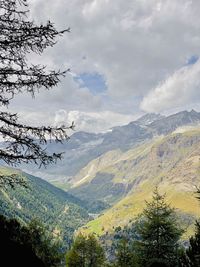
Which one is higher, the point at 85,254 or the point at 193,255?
the point at 193,255

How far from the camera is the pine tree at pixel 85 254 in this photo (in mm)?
52125

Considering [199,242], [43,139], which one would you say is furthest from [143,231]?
[43,139]

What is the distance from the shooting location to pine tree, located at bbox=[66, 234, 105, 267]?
5212 cm

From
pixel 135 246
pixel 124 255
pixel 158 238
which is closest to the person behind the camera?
pixel 158 238

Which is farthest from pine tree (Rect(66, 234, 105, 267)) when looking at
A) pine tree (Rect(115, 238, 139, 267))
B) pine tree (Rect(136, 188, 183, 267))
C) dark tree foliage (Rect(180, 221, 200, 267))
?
dark tree foliage (Rect(180, 221, 200, 267))

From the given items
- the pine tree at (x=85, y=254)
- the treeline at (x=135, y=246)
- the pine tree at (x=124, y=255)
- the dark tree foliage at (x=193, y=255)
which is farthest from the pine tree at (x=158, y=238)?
the pine tree at (x=85, y=254)

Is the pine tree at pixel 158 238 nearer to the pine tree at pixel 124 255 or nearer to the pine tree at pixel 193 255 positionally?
the pine tree at pixel 124 255

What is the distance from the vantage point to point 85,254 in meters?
52.9

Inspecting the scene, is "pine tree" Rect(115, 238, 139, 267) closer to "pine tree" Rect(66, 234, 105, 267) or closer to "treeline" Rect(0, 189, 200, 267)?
"treeline" Rect(0, 189, 200, 267)

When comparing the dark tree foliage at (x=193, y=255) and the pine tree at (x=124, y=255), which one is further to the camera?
the pine tree at (x=124, y=255)

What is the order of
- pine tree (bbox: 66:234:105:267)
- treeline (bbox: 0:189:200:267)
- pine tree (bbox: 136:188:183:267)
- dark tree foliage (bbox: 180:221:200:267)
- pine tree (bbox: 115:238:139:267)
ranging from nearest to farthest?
treeline (bbox: 0:189:200:267) → dark tree foliage (bbox: 180:221:200:267) → pine tree (bbox: 136:188:183:267) → pine tree (bbox: 115:238:139:267) → pine tree (bbox: 66:234:105:267)

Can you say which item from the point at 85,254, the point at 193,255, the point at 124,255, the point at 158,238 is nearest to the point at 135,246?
the point at 158,238

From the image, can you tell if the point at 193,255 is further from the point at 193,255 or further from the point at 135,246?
the point at 135,246

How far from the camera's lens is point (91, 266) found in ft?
170
